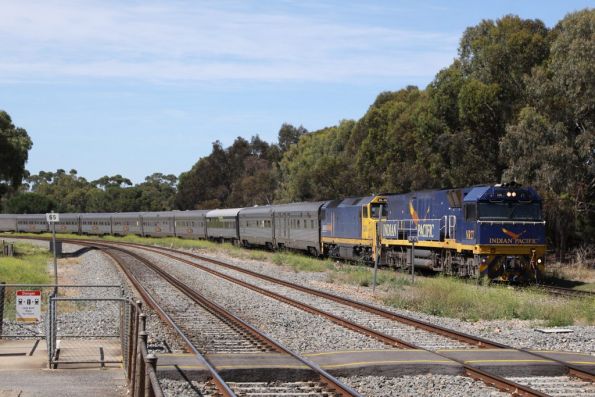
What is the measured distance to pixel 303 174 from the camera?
91312 millimetres

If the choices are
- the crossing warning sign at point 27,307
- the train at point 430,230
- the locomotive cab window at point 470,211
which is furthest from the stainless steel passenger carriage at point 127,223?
the crossing warning sign at point 27,307

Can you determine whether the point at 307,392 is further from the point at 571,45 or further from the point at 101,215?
the point at 101,215

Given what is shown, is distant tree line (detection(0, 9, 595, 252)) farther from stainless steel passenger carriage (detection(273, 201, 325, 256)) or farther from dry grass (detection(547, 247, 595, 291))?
stainless steel passenger carriage (detection(273, 201, 325, 256))

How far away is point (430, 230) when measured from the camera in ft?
101

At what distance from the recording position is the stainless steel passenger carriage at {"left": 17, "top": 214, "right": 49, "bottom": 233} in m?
98.1

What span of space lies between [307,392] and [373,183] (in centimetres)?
5855

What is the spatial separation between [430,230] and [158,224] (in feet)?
190

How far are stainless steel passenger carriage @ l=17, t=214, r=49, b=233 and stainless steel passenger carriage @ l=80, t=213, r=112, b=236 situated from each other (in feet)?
14.6

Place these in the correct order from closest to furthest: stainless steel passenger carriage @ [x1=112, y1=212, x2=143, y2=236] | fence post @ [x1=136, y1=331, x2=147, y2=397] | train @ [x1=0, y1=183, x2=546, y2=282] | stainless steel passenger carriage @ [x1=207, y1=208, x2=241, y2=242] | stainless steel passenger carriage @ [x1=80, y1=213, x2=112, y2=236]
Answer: fence post @ [x1=136, y1=331, x2=147, y2=397] → train @ [x1=0, y1=183, x2=546, y2=282] → stainless steel passenger carriage @ [x1=207, y1=208, x2=241, y2=242] → stainless steel passenger carriage @ [x1=112, y1=212, x2=143, y2=236] → stainless steel passenger carriage @ [x1=80, y1=213, x2=112, y2=236]

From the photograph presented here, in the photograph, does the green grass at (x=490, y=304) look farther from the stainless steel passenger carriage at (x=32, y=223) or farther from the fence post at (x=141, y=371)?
the stainless steel passenger carriage at (x=32, y=223)

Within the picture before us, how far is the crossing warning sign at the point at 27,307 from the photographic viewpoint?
15.5 meters

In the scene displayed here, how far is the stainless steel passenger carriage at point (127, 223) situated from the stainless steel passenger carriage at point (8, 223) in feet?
62.2

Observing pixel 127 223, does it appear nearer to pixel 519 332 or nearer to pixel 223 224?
pixel 223 224

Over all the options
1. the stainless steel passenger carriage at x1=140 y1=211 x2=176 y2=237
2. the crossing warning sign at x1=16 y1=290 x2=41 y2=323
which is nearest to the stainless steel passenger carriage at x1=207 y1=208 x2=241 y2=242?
the stainless steel passenger carriage at x1=140 y1=211 x2=176 y2=237
